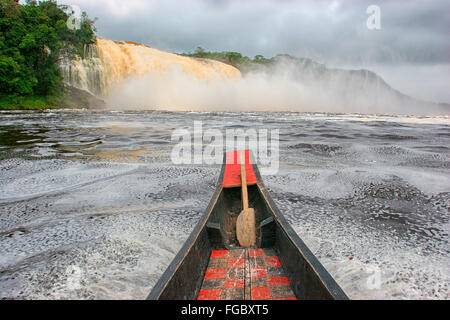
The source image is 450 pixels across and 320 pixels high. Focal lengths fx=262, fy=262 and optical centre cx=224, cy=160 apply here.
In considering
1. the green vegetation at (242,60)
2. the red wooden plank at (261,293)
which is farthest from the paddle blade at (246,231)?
the green vegetation at (242,60)

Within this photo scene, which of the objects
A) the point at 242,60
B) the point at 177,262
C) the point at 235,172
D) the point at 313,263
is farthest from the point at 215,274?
the point at 242,60

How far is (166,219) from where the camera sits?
3371 millimetres

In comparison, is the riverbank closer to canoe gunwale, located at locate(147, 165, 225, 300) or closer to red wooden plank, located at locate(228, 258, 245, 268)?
canoe gunwale, located at locate(147, 165, 225, 300)

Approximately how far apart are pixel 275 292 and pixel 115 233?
2015 millimetres

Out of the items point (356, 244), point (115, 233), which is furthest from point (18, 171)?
point (356, 244)

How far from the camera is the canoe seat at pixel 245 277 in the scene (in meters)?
1.77

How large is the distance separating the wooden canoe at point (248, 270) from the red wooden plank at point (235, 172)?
103 cm

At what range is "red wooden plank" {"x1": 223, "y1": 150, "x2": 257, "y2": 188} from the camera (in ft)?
12.4

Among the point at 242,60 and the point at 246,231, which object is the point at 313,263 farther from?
the point at 242,60

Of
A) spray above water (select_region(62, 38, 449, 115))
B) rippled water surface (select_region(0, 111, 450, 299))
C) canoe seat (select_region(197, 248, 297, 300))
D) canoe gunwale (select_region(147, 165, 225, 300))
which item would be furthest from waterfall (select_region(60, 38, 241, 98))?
canoe seat (select_region(197, 248, 297, 300))

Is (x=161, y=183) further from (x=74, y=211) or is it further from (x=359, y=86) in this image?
(x=359, y=86)

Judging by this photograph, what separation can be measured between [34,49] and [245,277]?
121 feet

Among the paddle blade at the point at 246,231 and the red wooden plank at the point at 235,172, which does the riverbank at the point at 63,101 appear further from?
the paddle blade at the point at 246,231

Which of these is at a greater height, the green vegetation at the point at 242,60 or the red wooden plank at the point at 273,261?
the green vegetation at the point at 242,60
